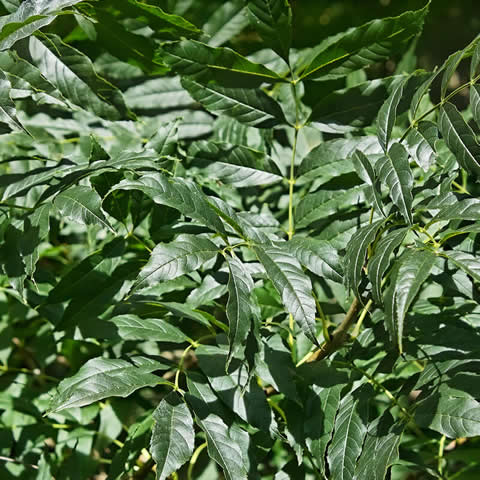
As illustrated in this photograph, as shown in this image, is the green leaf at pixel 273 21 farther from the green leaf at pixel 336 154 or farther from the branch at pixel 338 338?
the branch at pixel 338 338

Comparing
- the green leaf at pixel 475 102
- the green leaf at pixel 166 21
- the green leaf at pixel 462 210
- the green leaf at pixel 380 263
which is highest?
the green leaf at pixel 166 21

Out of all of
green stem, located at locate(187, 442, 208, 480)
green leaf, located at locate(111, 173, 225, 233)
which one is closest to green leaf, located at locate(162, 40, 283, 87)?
green leaf, located at locate(111, 173, 225, 233)

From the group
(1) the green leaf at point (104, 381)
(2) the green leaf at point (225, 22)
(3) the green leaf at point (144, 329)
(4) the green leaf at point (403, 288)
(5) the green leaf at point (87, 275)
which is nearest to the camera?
(4) the green leaf at point (403, 288)

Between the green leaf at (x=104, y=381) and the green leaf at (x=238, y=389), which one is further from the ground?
the green leaf at (x=104, y=381)

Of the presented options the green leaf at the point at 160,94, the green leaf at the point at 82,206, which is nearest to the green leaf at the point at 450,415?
the green leaf at the point at 82,206

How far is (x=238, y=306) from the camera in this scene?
0.77 metres

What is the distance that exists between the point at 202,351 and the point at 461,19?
2101mm

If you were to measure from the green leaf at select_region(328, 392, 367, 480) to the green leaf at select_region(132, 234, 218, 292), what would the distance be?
266 mm

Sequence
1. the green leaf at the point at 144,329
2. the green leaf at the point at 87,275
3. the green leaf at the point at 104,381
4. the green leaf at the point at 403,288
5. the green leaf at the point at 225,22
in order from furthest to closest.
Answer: the green leaf at the point at 225,22
the green leaf at the point at 87,275
the green leaf at the point at 144,329
the green leaf at the point at 104,381
the green leaf at the point at 403,288

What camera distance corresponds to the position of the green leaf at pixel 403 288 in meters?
→ 0.67

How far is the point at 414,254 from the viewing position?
0.73m

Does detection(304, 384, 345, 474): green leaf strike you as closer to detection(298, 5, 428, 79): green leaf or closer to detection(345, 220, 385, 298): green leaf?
detection(345, 220, 385, 298): green leaf

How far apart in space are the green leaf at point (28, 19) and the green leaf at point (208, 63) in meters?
0.17

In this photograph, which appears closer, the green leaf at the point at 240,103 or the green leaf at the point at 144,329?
the green leaf at the point at 144,329
